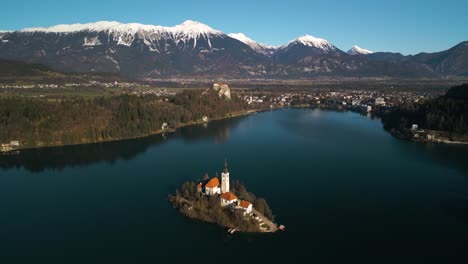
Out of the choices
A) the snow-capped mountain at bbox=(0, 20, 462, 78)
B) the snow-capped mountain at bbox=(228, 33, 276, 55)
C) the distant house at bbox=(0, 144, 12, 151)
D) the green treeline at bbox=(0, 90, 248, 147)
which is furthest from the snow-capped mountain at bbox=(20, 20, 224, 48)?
the distant house at bbox=(0, 144, 12, 151)

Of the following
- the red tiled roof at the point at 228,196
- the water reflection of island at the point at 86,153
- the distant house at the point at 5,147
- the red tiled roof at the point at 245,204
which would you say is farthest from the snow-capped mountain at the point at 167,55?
the red tiled roof at the point at 245,204

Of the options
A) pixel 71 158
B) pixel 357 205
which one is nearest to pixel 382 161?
pixel 357 205

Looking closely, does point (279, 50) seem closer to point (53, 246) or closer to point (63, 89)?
point (63, 89)

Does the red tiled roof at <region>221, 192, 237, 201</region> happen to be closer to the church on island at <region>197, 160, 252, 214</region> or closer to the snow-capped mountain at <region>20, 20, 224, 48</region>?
the church on island at <region>197, 160, 252, 214</region>

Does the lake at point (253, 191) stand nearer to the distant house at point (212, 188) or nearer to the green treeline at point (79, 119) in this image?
the distant house at point (212, 188)

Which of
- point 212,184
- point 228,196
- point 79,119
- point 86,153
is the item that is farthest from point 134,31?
point 228,196

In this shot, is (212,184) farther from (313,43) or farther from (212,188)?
(313,43)
